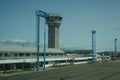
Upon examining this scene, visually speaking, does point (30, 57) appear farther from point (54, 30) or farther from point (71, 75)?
point (54, 30)

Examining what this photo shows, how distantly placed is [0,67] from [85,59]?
91.2 metres

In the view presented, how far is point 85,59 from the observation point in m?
165

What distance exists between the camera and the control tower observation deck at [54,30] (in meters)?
189

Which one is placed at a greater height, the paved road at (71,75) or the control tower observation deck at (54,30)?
the control tower observation deck at (54,30)

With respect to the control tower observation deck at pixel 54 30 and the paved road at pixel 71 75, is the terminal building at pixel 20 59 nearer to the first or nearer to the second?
the paved road at pixel 71 75

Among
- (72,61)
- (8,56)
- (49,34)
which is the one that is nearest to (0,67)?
(8,56)

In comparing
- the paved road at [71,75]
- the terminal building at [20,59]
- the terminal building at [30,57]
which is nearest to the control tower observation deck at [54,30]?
the terminal building at [30,57]

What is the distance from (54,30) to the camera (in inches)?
7584

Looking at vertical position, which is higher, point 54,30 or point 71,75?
point 54,30

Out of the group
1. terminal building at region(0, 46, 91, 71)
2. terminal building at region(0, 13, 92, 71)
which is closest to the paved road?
terminal building at region(0, 46, 91, 71)

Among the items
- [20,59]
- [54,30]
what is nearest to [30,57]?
[20,59]

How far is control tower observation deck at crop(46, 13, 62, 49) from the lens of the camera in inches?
7441

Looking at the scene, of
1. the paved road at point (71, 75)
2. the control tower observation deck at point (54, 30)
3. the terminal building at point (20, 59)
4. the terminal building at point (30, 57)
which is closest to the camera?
the paved road at point (71, 75)

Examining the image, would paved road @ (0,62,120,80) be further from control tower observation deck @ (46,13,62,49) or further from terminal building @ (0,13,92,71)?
control tower observation deck @ (46,13,62,49)
